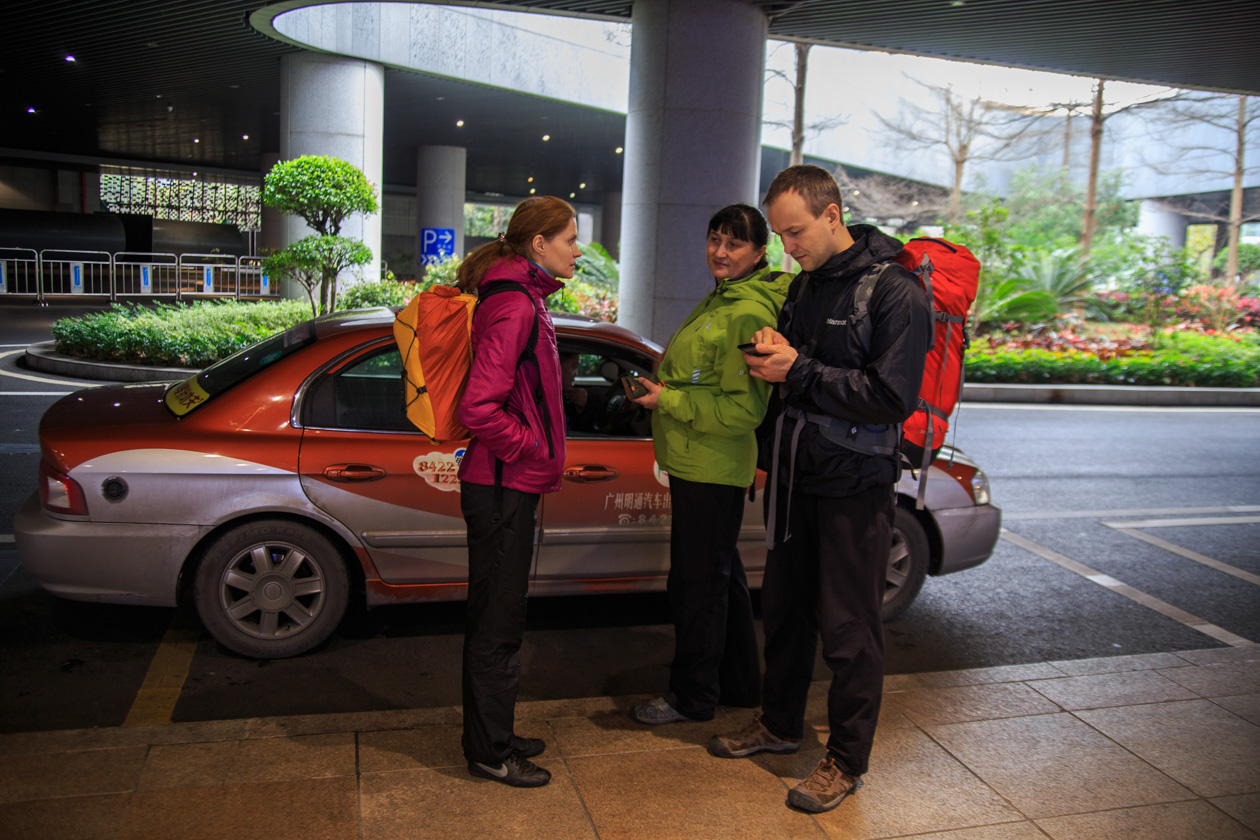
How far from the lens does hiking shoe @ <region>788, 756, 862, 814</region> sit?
10.2 feet

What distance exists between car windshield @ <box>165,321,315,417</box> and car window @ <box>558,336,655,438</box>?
1.12 meters

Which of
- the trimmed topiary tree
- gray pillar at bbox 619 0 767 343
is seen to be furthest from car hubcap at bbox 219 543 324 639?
the trimmed topiary tree

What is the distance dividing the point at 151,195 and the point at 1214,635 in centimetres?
5332

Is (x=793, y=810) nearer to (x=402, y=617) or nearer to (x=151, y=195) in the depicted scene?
(x=402, y=617)

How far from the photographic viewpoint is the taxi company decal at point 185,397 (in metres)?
4.20

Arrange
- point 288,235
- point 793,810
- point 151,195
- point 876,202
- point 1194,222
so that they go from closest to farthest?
point 793,810
point 288,235
point 876,202
point 1194,222
point 151,195

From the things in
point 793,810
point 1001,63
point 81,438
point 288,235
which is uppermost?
point 1001,63

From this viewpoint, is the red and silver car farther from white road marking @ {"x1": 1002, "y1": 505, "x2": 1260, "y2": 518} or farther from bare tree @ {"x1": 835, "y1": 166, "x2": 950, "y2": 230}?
bare tree @ {"x1": 835, "y1": 166, "x2": 950, "y2": 230}

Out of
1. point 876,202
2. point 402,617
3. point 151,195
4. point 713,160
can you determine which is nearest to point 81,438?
point 402,617

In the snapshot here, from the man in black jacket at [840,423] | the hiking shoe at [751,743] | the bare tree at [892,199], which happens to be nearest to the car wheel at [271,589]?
the hiking shoe at [751,743]

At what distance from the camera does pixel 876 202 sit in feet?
113

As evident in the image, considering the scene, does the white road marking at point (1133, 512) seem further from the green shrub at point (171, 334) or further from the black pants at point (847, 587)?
the green shrub at point (171, 334)

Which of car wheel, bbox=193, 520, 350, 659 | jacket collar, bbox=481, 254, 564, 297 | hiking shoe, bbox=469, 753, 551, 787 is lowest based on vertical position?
hiking shoe, bbox=469, 753, 551, 787

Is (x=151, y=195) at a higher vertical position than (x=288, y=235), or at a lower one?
higher
